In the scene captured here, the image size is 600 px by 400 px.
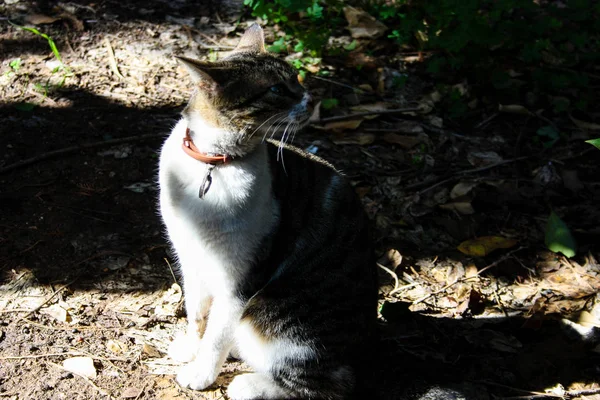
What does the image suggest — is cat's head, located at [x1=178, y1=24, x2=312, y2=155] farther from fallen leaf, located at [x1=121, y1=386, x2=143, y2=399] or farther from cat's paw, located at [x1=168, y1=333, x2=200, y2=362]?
fallen leaf, located at [x1=121, y1=386, x2=143, y2=399]

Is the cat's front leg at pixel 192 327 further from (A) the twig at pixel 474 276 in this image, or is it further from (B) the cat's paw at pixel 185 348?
(A) the twig at pixel 474 276

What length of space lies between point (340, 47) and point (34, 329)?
12.3 ft

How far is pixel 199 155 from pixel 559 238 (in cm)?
272

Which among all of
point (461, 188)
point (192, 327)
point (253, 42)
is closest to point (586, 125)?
point (461, 188)

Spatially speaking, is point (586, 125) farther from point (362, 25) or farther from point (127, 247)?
point (127, 247)

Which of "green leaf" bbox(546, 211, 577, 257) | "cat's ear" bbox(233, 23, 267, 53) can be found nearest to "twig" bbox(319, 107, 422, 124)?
"green leaf" bbox(546, 211, 577, 257)

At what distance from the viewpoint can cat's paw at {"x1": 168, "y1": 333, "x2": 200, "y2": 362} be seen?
10.9 feet

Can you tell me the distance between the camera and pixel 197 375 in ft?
10.3

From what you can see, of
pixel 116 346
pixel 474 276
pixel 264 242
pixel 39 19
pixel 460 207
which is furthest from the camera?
pixel 39 19

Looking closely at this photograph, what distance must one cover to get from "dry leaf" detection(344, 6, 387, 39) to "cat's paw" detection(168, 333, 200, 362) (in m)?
3.60

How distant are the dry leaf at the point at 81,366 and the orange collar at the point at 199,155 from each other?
1270 mm

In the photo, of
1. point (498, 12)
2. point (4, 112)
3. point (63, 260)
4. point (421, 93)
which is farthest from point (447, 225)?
point (4, 112)

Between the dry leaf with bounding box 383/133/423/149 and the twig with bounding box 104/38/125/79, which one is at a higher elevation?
the twig with bounding box 104/38/125/79

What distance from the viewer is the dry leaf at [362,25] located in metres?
5.77
